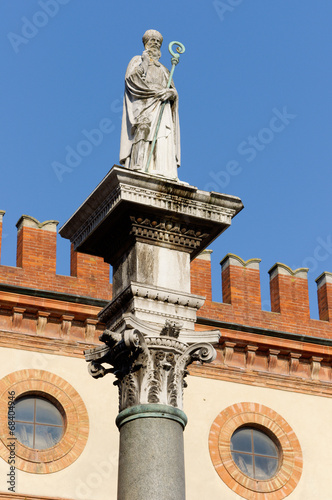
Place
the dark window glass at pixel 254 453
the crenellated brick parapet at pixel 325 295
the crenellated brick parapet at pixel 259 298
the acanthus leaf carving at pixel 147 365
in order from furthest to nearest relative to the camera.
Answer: the crenellated brick parapet at pixel 325 295 < the crenellated brick parapet at pixel 259 298 < the dark window glass at pixel 254 453 < the acanthus leaf carving at pixel 147 365

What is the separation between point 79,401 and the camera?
16500 mm

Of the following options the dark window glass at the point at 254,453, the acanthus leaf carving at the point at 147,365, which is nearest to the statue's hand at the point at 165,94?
the acanthus leaf carving at the point at 147,365

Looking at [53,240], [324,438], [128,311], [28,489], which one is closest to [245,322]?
[324,438]

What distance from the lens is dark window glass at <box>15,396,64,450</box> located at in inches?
633

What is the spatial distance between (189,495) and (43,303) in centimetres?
359

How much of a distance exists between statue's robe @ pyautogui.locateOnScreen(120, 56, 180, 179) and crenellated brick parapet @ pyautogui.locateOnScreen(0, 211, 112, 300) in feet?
25.3

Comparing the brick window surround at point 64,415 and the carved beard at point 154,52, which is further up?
the carved beard at point 154,52

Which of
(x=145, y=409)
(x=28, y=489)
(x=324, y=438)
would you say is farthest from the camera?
(x=324, y=438)

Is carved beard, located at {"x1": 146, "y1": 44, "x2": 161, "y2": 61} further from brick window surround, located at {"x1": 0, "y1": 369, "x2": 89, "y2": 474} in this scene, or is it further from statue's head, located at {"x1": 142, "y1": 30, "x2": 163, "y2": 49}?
brick window surround, located at {"x1": 0, "y1": 369, "x2": 89, "y2": 474}

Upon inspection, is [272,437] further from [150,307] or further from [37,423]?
[150,307]

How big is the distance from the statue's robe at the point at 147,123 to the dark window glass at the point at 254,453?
8.71 meters

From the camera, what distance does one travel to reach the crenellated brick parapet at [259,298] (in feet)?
59.8

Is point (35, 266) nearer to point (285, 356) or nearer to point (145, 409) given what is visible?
point (285, 356)

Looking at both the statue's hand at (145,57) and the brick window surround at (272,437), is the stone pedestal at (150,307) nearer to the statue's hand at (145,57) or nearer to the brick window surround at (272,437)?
the statue's hand at (145,57)
